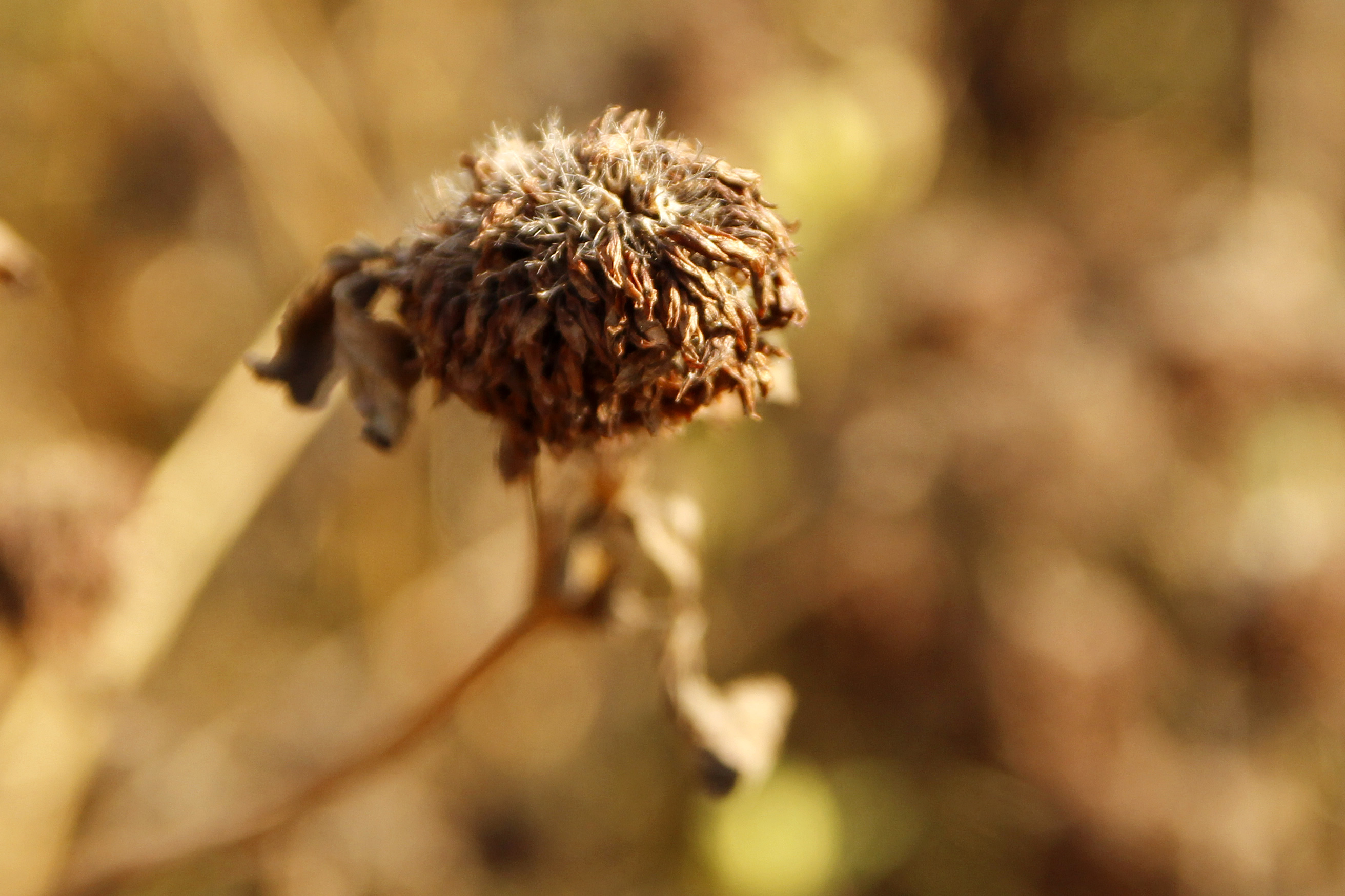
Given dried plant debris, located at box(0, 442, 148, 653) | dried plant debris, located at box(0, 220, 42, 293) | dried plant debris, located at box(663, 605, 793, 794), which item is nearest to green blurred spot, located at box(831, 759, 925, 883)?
dried plant debris, located at box(663, 605, 793, 794)

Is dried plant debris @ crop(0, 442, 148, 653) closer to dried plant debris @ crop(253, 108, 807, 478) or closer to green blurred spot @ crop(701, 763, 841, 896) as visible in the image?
dried plant debris @ crop(253, 108, 807, 478)

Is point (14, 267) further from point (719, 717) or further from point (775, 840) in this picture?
point (775, 840)

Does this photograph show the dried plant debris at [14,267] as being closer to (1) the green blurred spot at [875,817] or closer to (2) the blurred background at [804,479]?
(2) the blurred background at [804,479]

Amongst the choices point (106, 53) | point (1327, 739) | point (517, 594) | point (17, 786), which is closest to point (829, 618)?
point (517, 594)

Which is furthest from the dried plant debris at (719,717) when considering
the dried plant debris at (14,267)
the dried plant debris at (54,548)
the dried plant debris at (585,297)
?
the dried plant debris at (54,548)

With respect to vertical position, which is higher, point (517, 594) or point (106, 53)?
point (106, 53)

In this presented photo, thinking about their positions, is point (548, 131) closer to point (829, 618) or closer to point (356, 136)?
point (829, 618)
